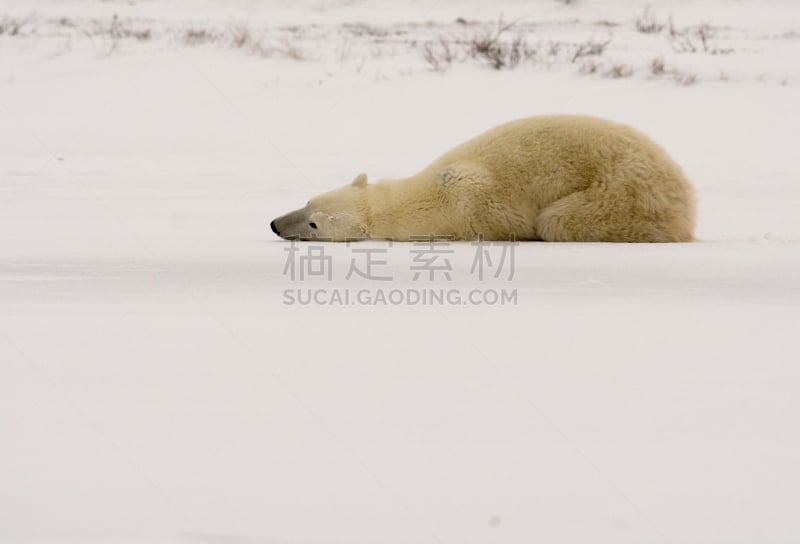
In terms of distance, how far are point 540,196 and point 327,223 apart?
1.29m

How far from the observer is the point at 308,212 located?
6734 mm

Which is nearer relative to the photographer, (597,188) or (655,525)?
(655,525)

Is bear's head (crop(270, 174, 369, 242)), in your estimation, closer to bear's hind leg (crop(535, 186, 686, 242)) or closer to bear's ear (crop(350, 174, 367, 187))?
bear's ear (crop(350, 174, 367, 187))

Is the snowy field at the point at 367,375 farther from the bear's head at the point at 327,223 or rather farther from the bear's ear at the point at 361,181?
the bear's ear at the point at 361,181

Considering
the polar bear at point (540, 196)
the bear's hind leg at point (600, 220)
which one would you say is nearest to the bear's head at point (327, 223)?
the polar bear at point (540, 196)

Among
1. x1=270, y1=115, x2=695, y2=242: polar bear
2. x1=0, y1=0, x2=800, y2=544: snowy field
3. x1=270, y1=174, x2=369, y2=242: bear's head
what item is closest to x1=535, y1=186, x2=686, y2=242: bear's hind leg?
x1=270, y1=115, x2=695, y2=242: polar bear

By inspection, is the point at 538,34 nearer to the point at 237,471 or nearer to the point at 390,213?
the point at 390,213

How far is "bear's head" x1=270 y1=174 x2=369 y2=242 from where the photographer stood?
21.8 feet

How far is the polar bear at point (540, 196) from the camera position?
633 centimetres

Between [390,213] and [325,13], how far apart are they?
2304 centimetres

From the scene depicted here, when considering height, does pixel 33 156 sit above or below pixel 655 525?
below

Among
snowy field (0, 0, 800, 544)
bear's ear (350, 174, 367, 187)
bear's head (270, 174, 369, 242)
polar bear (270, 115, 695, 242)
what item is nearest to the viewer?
snowy field (0, 0, 800, 544)

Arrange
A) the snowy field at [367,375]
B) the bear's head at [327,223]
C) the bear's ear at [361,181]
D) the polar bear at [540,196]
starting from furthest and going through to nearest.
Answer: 1. the bear's ear at [361,181]
2. the bear's head at [327,223]
3. the polar bear at [540,196]
4. the snowy field at [367,375]

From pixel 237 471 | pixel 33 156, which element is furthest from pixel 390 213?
pixel 33 156
